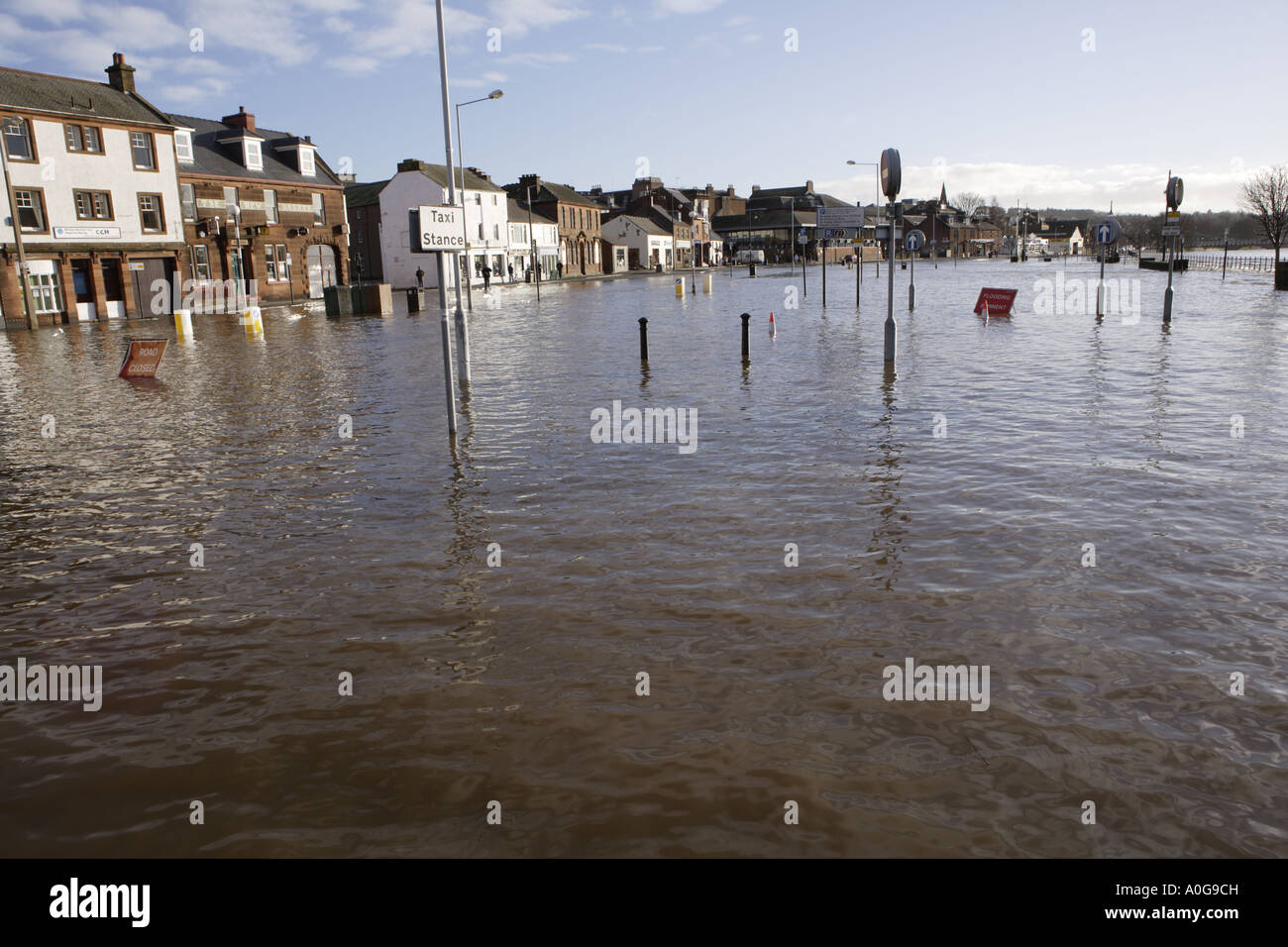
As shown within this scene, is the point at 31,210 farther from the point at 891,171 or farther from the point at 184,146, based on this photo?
the point at 891,171

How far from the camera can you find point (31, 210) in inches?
1400

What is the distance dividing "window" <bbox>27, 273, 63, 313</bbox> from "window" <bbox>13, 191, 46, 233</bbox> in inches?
79.0

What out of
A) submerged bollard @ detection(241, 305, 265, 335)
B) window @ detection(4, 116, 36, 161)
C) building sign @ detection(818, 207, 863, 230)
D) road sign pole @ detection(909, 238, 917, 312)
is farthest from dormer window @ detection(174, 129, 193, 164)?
road sign pole @ detection(909, 238, 917, 312)

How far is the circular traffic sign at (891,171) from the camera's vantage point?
614 inches

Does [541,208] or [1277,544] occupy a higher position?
[541,208]

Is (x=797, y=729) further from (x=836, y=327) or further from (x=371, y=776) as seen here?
(x=836, y=327)

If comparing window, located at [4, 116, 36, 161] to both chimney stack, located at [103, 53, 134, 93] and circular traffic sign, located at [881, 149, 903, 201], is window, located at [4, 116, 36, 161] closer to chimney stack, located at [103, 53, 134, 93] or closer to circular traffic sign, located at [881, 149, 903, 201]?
chimney stack, located at [103, 53, 134, 93]

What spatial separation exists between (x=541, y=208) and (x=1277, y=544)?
288 feet

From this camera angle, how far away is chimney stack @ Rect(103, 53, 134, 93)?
4172 centimetres

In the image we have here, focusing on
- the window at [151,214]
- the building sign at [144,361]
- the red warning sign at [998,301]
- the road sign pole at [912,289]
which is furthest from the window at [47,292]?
the red warning sign at [998,301]

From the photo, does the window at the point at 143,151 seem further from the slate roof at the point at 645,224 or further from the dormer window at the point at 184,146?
the slate roof at the point at 645,224

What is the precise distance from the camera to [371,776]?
424cm

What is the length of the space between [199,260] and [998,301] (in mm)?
39282
